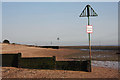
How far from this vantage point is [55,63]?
33.0 ft

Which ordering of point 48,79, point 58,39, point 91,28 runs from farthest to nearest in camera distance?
point 58,39, point 91,28, point 48,79

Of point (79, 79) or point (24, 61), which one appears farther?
point (24, 61)

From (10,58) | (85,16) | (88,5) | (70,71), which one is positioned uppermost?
(88,5)

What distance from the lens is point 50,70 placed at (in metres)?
10.0

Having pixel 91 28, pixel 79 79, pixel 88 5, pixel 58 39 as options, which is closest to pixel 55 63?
pixel 79 79

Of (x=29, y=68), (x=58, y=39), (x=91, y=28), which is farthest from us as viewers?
(x=58, y=39)

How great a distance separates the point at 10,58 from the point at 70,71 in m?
4.88

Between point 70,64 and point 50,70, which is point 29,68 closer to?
point 50,70

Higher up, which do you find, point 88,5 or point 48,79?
point 88,5

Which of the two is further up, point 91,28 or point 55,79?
point 91,28

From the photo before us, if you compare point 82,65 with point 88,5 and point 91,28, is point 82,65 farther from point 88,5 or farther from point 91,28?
point 88,5

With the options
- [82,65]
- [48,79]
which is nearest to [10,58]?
[48,79]

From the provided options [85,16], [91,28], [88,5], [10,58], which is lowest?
[10,58]

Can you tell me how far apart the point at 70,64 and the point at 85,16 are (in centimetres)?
366
